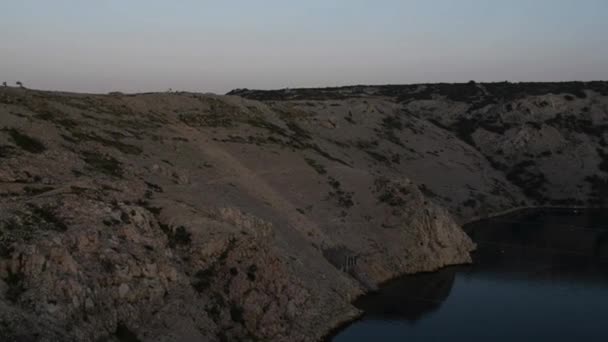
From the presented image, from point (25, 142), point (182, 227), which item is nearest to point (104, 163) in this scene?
point (25, 142)

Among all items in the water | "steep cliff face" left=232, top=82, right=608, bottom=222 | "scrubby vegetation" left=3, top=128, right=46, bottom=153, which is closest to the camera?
the water

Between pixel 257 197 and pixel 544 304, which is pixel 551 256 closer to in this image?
pixel 544 304

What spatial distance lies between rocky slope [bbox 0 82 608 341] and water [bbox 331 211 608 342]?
2.57 meters

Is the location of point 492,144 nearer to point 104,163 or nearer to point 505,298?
point 505,298

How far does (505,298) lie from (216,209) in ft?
83.3

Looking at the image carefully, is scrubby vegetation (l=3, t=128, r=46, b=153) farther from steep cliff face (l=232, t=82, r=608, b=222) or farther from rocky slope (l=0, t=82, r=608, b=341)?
steep cliff face (l=232, t=82, r=608, b=222)

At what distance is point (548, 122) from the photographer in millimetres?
126625

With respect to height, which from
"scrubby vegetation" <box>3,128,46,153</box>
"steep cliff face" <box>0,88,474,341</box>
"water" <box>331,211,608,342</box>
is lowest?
"water" <box>331,211,608,342</box>

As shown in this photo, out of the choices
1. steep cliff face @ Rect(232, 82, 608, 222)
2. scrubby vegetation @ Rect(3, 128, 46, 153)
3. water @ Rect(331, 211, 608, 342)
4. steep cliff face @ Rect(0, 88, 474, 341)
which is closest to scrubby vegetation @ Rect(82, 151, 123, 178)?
steep cliff face @ Rect(0, 88, 474, 341)

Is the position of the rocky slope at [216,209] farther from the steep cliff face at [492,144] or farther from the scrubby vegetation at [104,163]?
the steep cliff face at [492,144]

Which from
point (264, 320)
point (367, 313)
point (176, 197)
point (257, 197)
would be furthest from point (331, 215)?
point (264, 320)

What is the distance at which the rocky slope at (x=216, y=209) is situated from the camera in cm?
3086

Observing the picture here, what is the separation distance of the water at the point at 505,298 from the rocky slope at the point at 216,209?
257 cm

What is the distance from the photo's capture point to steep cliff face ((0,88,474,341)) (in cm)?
3017
